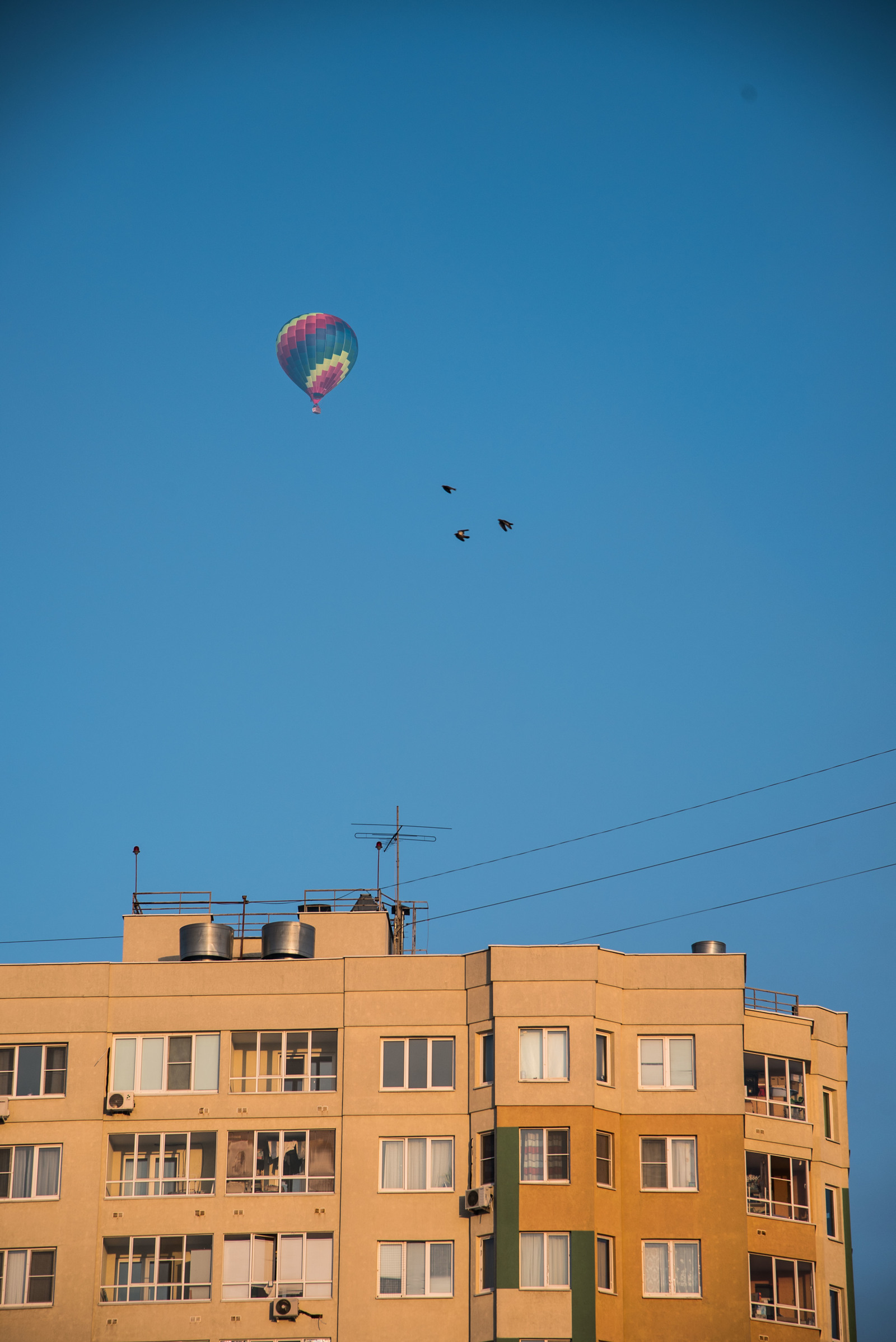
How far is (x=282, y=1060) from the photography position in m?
69.9

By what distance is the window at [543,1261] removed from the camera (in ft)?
212

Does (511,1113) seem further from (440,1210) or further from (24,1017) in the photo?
(24,1017)

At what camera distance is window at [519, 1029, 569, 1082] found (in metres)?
67.8

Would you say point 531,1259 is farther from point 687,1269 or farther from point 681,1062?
point 681,1062

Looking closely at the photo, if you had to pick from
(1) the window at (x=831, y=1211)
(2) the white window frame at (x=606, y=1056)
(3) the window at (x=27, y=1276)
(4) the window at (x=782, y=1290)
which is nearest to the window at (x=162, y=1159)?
(3) the window at (x=27, y=1276)

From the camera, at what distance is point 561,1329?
64.0 m

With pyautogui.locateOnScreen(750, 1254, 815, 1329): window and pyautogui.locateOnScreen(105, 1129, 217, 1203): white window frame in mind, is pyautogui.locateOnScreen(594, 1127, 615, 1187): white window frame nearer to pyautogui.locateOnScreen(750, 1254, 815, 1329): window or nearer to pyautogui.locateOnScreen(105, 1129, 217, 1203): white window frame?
pyautogui.locateOnScreen(750, 1254, 815, 1329): window

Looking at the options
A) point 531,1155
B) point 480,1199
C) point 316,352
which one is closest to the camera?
point 480,1199

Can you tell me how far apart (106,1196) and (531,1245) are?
14.5 metres

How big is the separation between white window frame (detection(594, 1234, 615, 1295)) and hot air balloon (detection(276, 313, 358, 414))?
137 feet

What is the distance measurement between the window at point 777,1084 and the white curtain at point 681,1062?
2.18 meters

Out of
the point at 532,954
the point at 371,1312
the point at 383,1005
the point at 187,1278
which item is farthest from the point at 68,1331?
the point at 532,954

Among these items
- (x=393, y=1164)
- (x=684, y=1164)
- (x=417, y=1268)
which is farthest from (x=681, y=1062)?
(x=417, y=1268)

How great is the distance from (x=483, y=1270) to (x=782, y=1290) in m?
10.0
